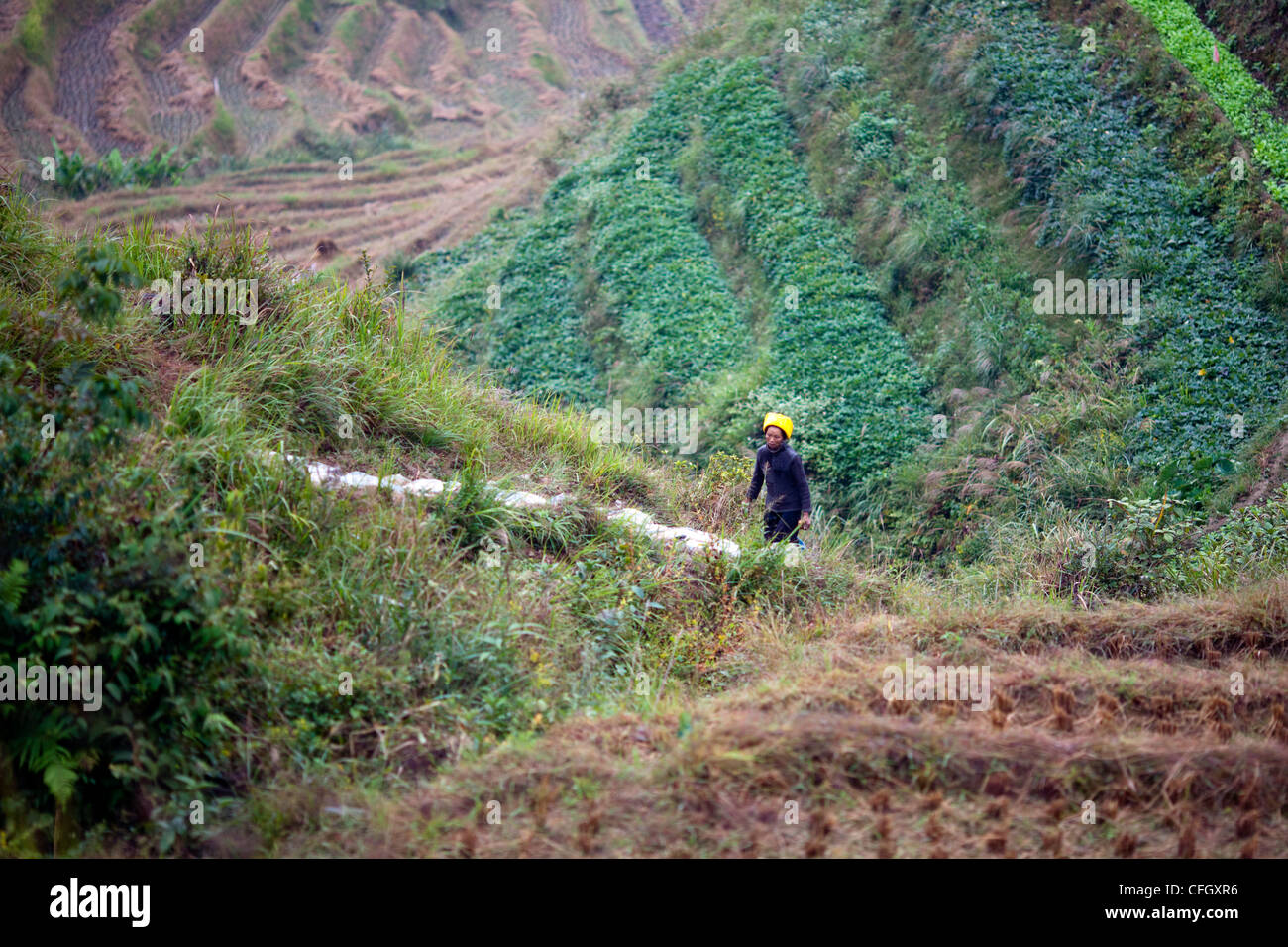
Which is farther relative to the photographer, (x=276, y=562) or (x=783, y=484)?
(x=783, y=484)

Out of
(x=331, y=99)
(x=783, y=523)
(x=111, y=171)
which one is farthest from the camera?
(x=331, y=99)

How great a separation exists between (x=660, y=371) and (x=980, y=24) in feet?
23.4

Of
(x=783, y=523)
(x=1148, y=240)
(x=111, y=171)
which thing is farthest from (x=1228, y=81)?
(x=111, y=171)

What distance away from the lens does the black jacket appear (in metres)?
7.34

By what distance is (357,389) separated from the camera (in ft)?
22.4

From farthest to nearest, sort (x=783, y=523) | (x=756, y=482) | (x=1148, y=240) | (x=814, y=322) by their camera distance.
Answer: (x=814, y=322)
(x=1148, y=240)
(x=756, y=482)
(x=783, y=523)

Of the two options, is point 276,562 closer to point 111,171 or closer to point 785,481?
point 785,481

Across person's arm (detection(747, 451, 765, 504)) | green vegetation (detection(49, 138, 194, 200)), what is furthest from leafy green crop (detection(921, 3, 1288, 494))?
green vegetation (detection(49, 138, 194, 200))

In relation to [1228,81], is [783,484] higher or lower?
lower

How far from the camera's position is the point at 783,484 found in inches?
292

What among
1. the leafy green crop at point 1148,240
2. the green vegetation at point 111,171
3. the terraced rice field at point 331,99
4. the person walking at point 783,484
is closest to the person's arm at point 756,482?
the person walking at point 783,484

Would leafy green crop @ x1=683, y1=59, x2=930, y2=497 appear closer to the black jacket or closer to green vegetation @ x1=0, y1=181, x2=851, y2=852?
the black jacket

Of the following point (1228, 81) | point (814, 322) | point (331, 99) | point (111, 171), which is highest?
point (331, 99)

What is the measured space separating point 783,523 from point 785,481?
1.17 ft
